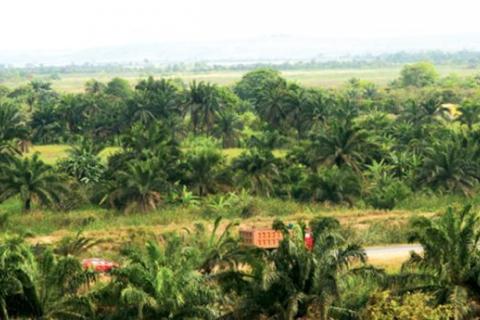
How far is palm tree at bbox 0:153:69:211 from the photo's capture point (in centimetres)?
5303

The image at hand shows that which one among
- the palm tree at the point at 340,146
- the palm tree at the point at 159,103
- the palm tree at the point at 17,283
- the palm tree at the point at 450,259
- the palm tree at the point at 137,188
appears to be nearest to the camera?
the palm tree at the point at 17,283

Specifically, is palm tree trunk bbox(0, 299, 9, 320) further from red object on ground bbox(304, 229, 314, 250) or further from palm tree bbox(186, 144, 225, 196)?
palm tree bbox(186, 144, 225, 196)

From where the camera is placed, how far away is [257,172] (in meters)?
58.8

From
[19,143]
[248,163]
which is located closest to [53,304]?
[248,163]

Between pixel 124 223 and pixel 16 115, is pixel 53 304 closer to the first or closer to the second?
pixel 124 223

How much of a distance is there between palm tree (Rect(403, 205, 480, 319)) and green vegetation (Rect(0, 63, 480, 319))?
0.17ft

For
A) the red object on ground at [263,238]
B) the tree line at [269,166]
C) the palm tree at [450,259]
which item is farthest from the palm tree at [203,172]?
the palm tree at [450,259]

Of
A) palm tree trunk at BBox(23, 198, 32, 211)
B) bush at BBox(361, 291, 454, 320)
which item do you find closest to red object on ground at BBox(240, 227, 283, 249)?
bush at BBox(361, 291, 454, 320)

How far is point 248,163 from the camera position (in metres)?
59.3

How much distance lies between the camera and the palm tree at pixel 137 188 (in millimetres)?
53562

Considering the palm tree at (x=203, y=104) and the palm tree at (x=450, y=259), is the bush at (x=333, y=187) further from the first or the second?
the palm tree at (x=203, y=104)

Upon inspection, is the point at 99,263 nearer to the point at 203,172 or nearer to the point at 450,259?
the point at 450,259

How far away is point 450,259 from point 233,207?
83.2 feet

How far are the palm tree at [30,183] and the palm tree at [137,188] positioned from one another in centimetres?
313
